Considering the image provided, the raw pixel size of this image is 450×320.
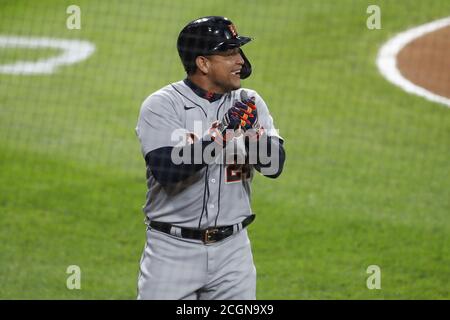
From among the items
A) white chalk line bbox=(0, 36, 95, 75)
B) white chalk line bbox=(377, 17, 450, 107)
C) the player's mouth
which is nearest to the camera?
the player's mouth

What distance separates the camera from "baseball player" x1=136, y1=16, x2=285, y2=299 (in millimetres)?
4977

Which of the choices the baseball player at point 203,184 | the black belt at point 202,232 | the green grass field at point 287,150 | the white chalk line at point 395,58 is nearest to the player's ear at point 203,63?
the baseball player at point 203,184

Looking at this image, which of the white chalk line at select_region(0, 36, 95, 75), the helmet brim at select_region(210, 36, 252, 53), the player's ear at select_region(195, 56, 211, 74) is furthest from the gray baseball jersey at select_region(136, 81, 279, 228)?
the white chalk line at select_region(0, 36, 95, 75)

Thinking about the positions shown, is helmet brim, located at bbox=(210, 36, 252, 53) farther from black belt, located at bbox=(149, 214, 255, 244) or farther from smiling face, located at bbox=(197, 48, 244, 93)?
black belt, located at bbox=(149, 214, 255, 244)

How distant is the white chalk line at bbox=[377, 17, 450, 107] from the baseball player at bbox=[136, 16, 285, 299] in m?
6.39

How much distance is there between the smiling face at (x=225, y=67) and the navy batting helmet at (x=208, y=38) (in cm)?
4

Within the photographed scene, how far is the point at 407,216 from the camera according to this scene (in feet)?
27.6

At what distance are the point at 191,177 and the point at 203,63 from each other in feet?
2.03

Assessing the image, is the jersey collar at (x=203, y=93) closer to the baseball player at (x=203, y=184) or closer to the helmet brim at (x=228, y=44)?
the baseball player at (x=203, y=184)

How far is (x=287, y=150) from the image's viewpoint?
9938 millimetres

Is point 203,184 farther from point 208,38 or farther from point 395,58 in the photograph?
point 395,58

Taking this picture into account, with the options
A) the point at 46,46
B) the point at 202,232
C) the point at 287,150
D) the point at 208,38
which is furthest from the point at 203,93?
the point at 46,46

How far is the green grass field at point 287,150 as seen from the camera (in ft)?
24.6
